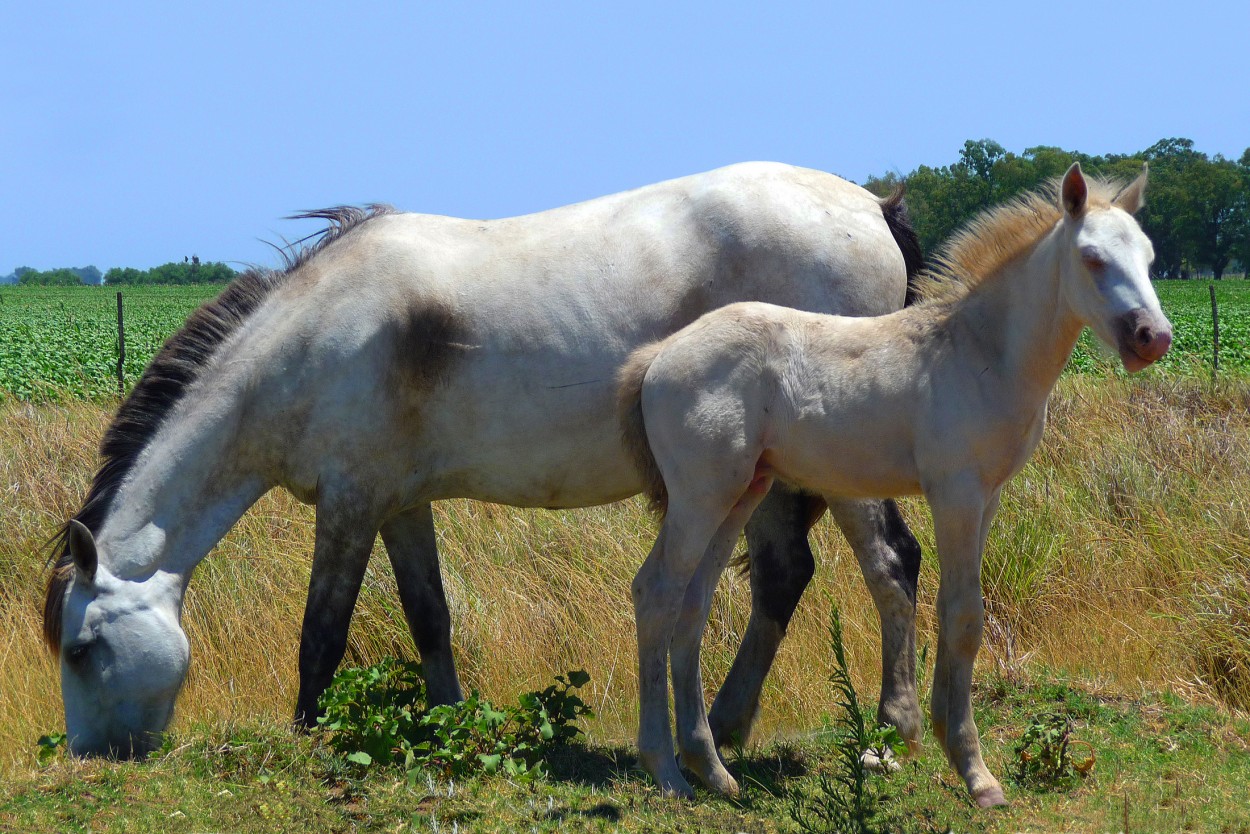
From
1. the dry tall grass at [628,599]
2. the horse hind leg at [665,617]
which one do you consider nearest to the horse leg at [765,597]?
the dry tall grass at [628,599]

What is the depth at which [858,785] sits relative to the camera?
10.4 feet

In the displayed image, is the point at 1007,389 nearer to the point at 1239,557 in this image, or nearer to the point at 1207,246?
the point at 1239,557

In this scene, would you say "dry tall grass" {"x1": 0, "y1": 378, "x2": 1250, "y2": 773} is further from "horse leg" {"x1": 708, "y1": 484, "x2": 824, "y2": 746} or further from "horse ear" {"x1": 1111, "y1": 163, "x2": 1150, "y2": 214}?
"horse ear" {"x1": 1111, "y1": 163, "x2": 1150, "y2": 214}

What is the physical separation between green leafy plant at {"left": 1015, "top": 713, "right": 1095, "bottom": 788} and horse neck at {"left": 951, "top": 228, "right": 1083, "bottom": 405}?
4.21ft

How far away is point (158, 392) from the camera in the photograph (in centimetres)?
503

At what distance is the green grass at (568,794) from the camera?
12.7 ft

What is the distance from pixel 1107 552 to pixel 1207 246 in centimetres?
5910

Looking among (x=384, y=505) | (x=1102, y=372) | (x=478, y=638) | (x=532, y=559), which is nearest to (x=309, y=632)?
(x=384, y=505)

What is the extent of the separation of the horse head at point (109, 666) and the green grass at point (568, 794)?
0.19 meters

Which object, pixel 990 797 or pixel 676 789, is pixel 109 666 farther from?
pixel 990 797

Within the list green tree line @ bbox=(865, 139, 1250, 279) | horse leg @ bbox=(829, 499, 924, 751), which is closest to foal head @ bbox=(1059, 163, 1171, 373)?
horse leg @ bbox=(829, 499, 924, 751)

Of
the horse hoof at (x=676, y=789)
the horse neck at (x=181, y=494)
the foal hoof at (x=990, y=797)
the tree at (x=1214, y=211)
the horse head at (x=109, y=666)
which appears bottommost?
the horse hoof at (x=676, y=789)

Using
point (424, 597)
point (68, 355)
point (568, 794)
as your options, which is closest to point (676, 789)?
point (568, 794)

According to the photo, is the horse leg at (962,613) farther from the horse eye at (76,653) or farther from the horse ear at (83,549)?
the horse eye at (76,653)
